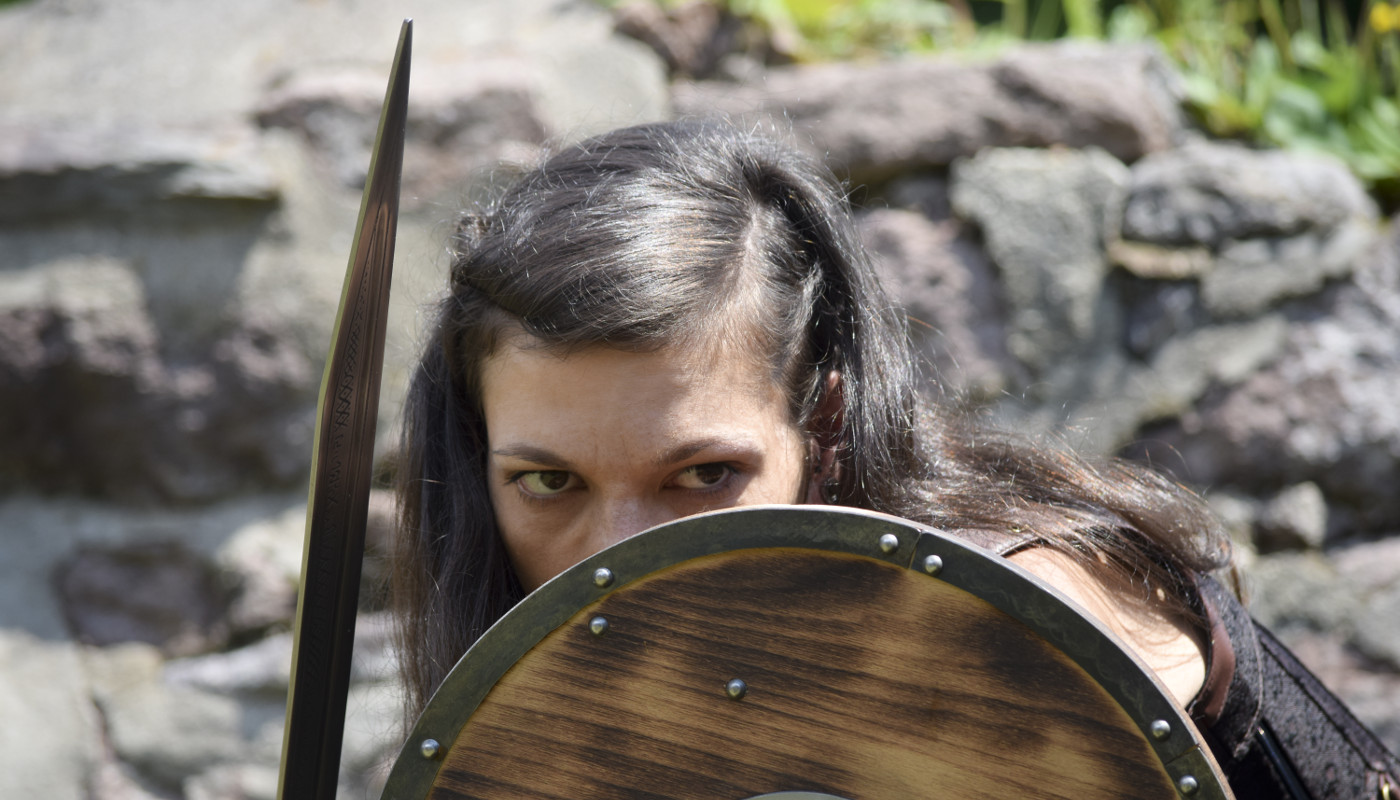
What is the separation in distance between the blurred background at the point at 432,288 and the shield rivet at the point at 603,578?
4.94 feet

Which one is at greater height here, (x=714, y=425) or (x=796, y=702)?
(x=714, y=425)

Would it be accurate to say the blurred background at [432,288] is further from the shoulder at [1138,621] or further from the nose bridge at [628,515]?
the nose bridge at [628,515]

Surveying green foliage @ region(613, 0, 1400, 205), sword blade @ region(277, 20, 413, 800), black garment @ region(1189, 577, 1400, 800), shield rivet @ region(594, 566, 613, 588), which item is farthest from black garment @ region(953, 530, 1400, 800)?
green foliage @ region(613, 0, 1400, 205)

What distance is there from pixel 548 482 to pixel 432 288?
1.12 m

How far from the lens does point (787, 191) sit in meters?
1.31

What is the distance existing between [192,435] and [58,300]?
40cm

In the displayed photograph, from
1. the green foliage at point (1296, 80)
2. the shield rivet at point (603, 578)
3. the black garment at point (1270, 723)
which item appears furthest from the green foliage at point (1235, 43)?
the shield rivet at point (603, 578)

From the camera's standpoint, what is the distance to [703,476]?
1.09 metres

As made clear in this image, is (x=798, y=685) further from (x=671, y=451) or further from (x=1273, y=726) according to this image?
(x=1273, y=726)

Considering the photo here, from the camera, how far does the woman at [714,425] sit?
106cm

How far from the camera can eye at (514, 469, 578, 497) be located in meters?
1.12

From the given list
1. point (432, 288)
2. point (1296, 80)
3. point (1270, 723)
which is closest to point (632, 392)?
point (1270, 723)

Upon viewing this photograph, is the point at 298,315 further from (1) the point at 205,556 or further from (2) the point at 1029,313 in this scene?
(2) the point at 1029,313

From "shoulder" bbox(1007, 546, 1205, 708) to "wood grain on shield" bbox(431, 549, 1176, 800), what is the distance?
28 cm
